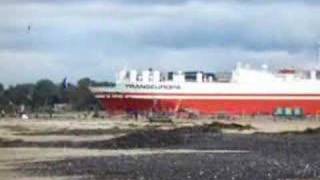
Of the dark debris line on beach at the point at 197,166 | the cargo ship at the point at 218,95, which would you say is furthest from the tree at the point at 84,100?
the dark debris line on beach at the point at 197,166

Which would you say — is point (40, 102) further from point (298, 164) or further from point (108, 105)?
point (298, 164)

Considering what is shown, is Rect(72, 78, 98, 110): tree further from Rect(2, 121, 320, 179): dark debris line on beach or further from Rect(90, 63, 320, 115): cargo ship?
Rect(2, 121, 320, 179): dark debris line on beach

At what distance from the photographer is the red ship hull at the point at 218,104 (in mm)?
166125

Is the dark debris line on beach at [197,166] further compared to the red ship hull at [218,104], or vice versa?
the red ship hull at [218,104]

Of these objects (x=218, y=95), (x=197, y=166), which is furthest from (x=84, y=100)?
(x=197, y=166)

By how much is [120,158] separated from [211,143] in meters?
17.4

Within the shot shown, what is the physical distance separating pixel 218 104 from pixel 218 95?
62.4 inches

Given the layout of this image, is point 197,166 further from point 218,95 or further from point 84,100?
point 84,100

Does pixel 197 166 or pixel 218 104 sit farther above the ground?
pixel 197 166

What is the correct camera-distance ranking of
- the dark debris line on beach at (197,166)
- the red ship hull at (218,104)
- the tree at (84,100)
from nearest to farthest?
the dark debris line on beach at (197,166) → the red ship hull at (218,104) → the tree at (84,100)

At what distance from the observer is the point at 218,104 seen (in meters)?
169

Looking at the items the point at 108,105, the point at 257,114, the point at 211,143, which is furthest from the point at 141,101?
the point at 211,143

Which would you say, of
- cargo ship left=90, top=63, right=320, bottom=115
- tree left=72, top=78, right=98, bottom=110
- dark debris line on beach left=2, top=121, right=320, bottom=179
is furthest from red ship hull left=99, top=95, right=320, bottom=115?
dark debris line on beach left=2, top=121, right=320, bottom=179

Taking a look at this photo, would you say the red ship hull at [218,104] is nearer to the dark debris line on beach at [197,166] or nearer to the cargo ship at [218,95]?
the cargo ship at [218,95]
